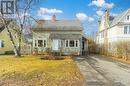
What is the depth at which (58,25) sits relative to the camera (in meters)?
42.5

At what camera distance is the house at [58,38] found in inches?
1565

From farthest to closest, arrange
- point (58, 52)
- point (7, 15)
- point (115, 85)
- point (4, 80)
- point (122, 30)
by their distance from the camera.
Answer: point (122, 30), point (58, 52), point (7, 15), point (4, 80), point (115, 85)

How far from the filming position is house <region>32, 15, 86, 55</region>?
39.8 m

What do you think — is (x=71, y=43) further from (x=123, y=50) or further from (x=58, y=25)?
(x=123, y=50)

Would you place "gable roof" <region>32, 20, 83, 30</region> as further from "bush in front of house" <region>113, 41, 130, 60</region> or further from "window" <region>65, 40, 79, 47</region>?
"bush in front of house" <region>113, 41, 130, 60</region>

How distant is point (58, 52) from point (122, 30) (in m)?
12.6

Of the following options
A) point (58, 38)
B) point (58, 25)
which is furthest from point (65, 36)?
point (58, 25)

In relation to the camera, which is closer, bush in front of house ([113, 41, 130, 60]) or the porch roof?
bush in front of house ([113, 41, 130, 60])

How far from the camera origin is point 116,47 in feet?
106

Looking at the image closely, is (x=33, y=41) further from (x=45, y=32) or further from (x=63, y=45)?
(x=63, y=45)

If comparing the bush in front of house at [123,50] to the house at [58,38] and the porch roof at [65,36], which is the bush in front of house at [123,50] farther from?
the porch roof at [65,36]

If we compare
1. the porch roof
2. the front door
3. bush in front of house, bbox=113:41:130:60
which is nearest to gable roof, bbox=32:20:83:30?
the porch roof

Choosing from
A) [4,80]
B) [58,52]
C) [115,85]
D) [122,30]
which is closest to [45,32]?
[58,52]

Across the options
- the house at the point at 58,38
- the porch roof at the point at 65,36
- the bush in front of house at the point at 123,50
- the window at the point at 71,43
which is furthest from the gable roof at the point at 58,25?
the bush in front of house at the point at 123,50
